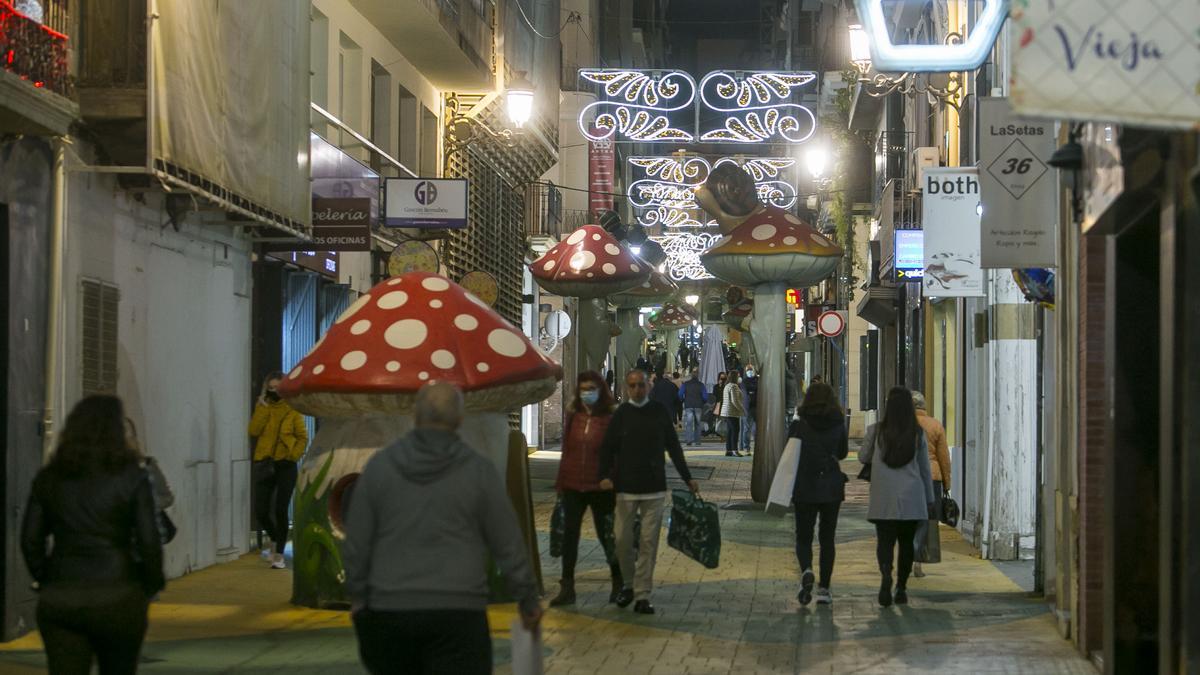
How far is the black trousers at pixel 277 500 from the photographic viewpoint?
17.6 metres

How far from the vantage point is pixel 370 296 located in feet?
47.8

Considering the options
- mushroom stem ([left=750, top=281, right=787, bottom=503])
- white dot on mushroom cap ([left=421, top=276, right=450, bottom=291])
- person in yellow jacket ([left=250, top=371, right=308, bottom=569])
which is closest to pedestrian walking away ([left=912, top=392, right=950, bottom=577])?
white dot on mushroom cap ([left=421, top=276, right=450, bottom=291])

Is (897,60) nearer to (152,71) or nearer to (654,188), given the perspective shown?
(152,71)

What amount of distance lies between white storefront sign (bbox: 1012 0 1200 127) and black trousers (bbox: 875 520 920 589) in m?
9.46

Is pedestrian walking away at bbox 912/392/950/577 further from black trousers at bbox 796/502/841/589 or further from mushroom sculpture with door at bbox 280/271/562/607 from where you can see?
mushroom sculpture with door at bbox 280/271/562/607

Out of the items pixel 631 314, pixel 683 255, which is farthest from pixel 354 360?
pixel 683 255

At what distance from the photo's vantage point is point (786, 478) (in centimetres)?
1572

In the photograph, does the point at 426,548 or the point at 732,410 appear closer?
the point at 426,548

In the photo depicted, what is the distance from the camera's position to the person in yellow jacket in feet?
57.5

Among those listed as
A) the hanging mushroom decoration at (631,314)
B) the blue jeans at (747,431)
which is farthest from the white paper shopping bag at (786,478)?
the blue jeans at (747,431)

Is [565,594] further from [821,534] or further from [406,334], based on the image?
[406,334]

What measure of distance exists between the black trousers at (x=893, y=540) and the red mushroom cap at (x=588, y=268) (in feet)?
37.3

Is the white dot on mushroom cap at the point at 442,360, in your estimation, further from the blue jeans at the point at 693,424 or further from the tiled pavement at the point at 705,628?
the blue jeans at the point at 693,424

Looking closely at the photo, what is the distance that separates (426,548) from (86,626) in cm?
167
